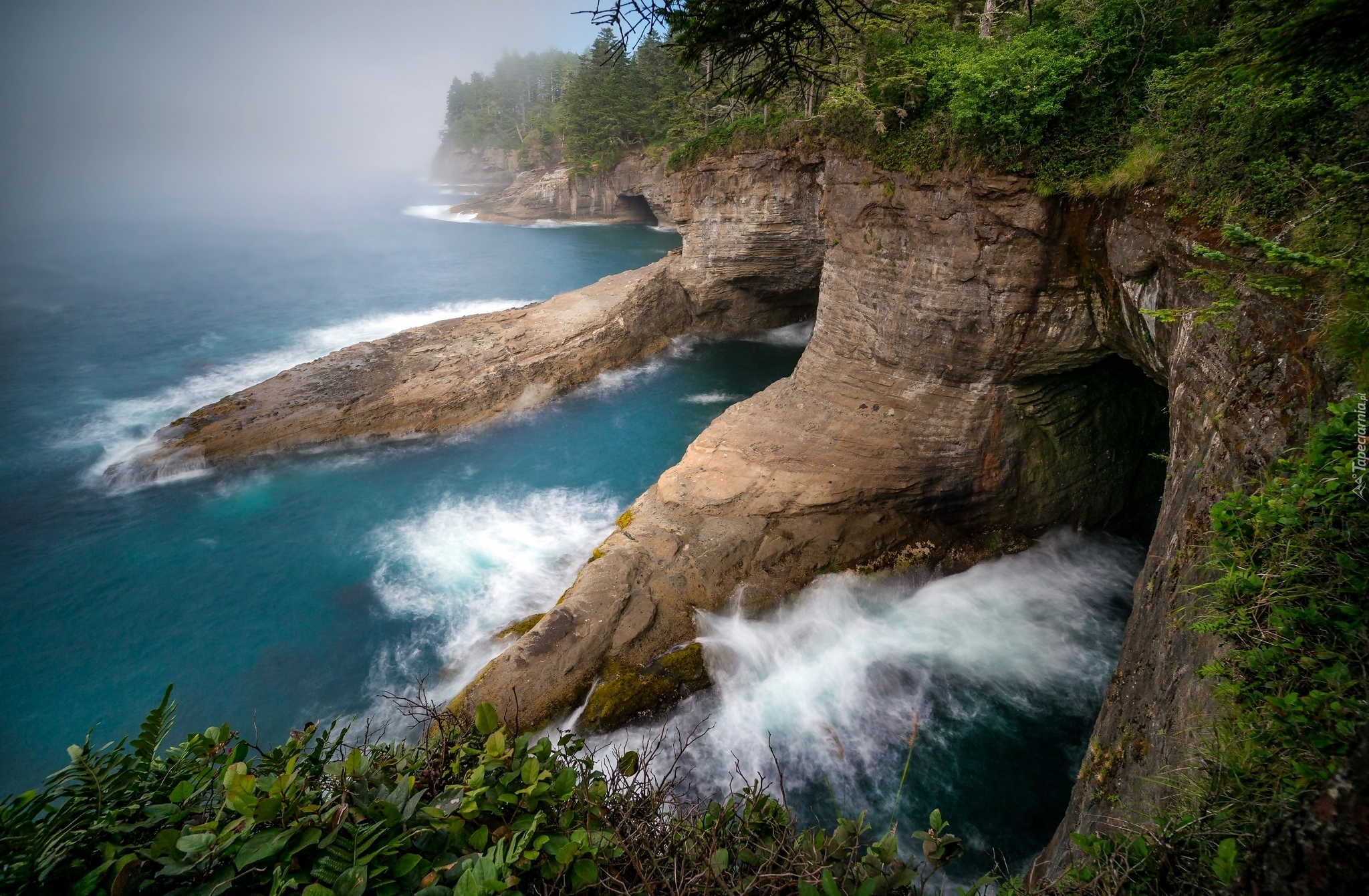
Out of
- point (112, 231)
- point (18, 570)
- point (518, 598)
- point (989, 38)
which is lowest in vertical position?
point (18, 570)

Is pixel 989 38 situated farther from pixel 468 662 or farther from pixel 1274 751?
pixel 468 662

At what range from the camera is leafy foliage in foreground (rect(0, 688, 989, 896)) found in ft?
6.97

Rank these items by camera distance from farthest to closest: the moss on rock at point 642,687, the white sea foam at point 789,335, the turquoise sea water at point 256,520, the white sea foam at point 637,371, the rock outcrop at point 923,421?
1. the white sea foam at point 789,335
2. the white sea foam at point 637,371
3. the turquoise sea water at point 256,520
4. the rock outcrop at point 923,421
5. the moss on rock at point 642,687

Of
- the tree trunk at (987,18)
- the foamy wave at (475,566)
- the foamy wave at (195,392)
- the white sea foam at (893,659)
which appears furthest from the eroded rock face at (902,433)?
the foamy wave at (195,392)

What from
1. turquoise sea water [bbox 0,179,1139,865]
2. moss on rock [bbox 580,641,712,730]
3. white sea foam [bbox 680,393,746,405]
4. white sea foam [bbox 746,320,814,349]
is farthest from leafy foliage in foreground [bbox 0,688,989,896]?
white sea foam [bbox 746,320,814,349]

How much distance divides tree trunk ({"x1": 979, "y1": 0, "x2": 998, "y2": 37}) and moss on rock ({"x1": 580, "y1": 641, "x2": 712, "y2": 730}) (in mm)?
12874

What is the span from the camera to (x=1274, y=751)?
3.38 m

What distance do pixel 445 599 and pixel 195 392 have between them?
50.8 feet

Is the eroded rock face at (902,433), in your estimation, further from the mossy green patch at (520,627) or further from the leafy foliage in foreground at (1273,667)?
the leafy foliage in foreground at (1273,667)

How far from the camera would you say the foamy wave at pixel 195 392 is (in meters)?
18.0

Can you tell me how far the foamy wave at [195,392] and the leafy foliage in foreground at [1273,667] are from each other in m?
21.5

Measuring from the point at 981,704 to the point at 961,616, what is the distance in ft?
6.31

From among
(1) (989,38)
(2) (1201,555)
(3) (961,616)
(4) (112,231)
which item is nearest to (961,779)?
(3) (961,616)

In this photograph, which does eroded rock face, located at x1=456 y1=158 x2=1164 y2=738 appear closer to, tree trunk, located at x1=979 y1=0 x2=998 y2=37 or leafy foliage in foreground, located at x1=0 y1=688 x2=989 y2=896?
tree trunk, located at x1=979 y1=0 x2=998 y2=37
